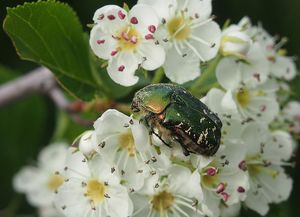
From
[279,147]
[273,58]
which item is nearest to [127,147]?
[279,147]

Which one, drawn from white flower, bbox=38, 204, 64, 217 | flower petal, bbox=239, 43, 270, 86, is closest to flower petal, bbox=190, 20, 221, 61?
flower petal, bbox=239, 43, 270, 86

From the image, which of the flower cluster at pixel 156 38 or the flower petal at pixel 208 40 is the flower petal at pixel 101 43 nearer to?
the flower cluster at pixel 156 38

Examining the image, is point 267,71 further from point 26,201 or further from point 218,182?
point 26,201

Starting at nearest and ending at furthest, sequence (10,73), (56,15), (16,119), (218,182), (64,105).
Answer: (218,182), (56,15), (64,105), (10,73), (16,119)

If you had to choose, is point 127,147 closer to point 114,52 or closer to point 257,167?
point 114,52

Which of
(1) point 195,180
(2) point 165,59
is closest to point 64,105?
(2) point 165,59

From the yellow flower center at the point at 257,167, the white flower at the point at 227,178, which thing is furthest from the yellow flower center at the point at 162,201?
the yellow flower center at the point at 257,167
